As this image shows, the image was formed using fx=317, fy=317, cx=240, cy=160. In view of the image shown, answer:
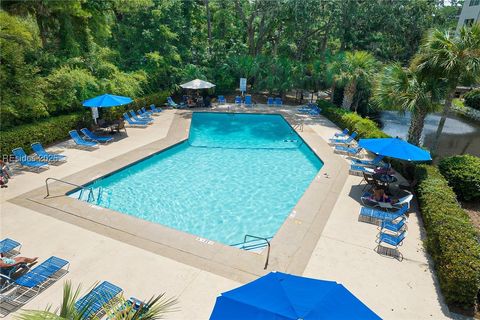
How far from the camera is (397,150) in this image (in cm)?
1223

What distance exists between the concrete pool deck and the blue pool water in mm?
1833

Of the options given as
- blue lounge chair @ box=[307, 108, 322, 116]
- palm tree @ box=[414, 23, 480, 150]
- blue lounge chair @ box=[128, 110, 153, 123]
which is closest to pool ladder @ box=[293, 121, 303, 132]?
blue lounge chair @ box=[307, 108, 322, 116]

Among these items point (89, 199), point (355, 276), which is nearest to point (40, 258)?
point (89, 199)

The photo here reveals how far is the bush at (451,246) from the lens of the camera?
7344 mm

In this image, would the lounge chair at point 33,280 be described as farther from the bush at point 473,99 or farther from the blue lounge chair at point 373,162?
the bush at point 473,99

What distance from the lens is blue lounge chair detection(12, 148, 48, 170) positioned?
13867 mm

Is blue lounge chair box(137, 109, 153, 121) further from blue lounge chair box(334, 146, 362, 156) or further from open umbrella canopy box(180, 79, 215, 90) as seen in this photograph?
blue lounge chair box(334, 146, 362, 156)

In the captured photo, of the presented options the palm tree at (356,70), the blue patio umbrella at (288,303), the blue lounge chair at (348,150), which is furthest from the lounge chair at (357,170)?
the blue patio umbrella at (288,303)

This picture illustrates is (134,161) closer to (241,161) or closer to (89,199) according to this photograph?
(89,199)

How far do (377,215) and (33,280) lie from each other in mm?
10292

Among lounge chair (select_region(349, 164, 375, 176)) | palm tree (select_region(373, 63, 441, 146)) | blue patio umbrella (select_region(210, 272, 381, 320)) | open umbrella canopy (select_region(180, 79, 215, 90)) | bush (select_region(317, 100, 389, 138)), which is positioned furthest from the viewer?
open umbrella canopy (select_region(180, 79, 215, 90))

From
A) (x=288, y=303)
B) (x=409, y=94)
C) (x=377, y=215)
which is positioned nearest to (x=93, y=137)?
(x=377, y=215)

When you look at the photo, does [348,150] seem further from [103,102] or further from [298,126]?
[103,102]

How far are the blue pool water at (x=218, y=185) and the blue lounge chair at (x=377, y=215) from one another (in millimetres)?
2806
